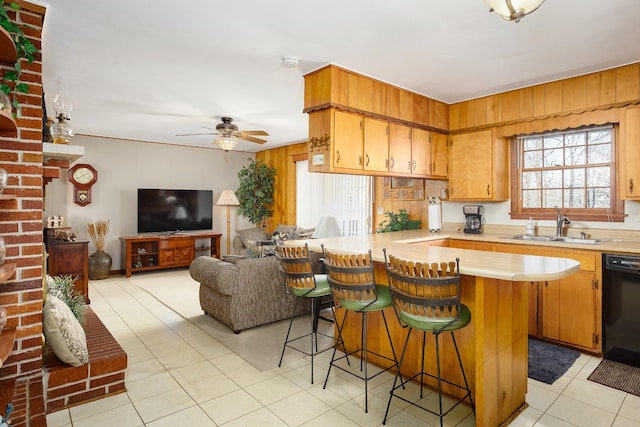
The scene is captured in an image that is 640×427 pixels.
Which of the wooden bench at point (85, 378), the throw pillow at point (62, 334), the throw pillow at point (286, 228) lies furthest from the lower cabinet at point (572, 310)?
the throw pillow at point (286, 228)

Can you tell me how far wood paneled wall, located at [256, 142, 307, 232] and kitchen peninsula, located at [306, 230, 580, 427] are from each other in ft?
16.1

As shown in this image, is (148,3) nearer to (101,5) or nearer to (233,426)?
(101,5)

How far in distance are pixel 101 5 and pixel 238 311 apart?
2712 mm

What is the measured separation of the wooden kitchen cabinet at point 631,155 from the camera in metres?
3.26

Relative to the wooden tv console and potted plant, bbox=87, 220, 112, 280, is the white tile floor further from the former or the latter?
the wooden tv console

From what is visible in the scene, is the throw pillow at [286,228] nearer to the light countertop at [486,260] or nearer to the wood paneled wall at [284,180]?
the wood paneled wall at [284,180]

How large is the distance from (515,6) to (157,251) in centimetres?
687

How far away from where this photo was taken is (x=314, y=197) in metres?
7.15

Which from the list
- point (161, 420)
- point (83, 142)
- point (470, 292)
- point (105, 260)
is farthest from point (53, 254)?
point (470, 292)

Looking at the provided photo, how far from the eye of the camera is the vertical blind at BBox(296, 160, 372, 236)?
19.9 ft

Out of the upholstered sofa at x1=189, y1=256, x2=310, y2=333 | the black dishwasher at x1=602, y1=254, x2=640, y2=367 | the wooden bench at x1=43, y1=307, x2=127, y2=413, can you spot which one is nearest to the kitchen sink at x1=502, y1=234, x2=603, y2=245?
the black dishwasher at x1=602, y1=254, x2=640, y2=367

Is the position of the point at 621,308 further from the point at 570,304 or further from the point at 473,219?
the point at 473,219

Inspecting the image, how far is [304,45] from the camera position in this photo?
286 cm

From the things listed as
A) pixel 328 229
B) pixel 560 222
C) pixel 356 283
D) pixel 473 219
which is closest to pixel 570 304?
pixel 560 222
